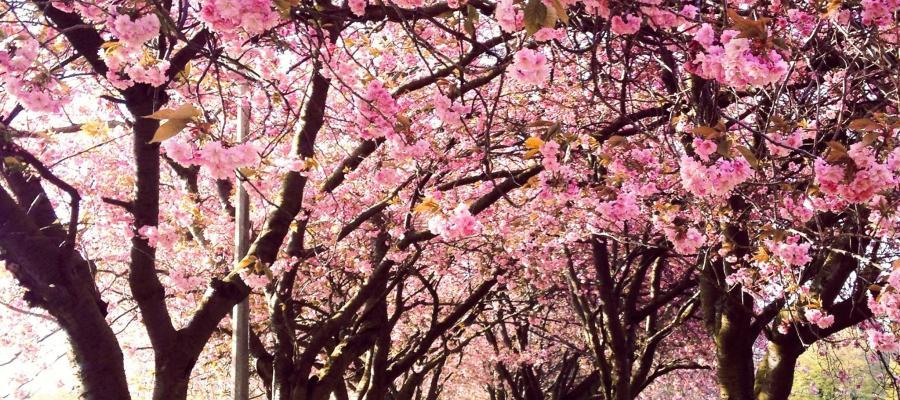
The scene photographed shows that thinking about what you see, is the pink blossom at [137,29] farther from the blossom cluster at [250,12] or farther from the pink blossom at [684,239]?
the pink blossom at [684,239]

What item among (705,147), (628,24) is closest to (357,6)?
(628,24)

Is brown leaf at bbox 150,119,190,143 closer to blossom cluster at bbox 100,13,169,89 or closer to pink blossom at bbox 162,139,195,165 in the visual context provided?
blossom cluster at bbox 100,13,169,89

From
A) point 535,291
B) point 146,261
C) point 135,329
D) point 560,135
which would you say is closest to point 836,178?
point 560,135

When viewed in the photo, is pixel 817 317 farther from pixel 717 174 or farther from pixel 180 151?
pixel 180 151

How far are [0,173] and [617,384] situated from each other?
7.58m

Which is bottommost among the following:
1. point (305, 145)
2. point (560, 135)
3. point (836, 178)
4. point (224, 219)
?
point (836, 178)

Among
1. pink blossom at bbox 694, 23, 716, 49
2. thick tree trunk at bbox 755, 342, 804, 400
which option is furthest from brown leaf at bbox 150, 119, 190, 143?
thick tree trunk at bbox 755, 342, 804, 400

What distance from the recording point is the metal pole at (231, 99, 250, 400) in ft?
23.5

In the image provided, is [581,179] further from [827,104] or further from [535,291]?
[535,291]

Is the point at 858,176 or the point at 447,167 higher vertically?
the point at 447,167

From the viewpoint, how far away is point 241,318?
23.8ft

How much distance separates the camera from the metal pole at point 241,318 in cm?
717

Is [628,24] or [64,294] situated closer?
[628,24]

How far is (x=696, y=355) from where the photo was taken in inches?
590
